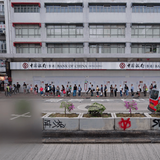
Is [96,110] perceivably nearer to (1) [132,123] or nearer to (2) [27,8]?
(1) [132,123]

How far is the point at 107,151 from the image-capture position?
14.2ft

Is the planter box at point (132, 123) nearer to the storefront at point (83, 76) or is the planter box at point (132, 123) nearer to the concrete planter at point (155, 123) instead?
the concrete planter at point (155, 123)

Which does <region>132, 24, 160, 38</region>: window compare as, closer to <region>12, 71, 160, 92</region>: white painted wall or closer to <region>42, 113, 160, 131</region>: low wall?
<region>12, 71, 160, 92</region>: white painted wall

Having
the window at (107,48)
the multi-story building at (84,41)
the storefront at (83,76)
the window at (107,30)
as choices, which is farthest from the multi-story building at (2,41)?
the window at (107,48)

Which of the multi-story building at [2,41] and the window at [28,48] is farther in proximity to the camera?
the multi-story building at [2,41]

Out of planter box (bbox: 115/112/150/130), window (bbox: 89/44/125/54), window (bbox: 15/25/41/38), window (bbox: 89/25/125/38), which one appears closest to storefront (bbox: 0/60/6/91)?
window (bbox: 15/25/41/38)

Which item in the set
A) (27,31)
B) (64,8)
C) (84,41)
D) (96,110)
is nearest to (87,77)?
(84,41)

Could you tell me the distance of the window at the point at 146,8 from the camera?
21109 millimetres

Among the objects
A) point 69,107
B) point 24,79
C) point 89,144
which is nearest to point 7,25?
point 24,79

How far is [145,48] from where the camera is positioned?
21.9 metres

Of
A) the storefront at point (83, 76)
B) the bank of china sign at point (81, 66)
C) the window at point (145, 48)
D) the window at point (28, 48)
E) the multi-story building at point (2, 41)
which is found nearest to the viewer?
the bank of china sign at point (81, 66)

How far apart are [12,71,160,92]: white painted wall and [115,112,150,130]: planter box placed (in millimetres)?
16612

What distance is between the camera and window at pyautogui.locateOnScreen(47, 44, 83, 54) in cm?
2205

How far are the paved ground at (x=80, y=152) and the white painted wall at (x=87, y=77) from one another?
17385 mm
